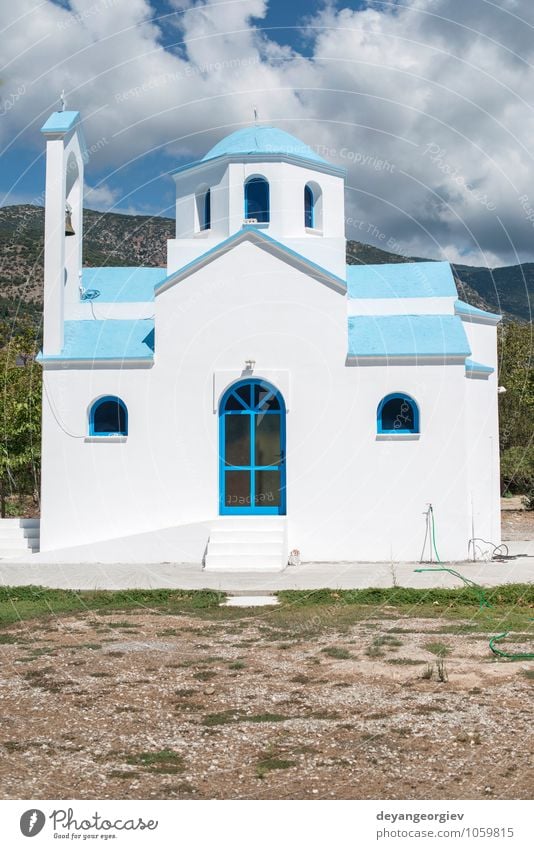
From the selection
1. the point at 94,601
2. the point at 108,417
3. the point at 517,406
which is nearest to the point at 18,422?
the point at 108,417

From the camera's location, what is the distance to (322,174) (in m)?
19.4

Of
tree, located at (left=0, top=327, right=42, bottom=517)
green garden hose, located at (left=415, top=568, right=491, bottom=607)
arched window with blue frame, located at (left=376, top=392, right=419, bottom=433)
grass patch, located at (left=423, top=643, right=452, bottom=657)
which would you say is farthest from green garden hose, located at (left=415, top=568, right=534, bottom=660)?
tree, located at (left=0, top=327, right=42, bottom=517)

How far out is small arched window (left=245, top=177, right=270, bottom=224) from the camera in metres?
18.9

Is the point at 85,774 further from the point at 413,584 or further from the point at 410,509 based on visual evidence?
the point at 410,509

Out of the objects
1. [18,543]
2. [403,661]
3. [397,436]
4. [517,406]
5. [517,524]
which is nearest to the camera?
[403,661]

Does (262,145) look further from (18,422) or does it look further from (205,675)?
(205,675)

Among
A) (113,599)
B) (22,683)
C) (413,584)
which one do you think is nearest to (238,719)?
(22,683)

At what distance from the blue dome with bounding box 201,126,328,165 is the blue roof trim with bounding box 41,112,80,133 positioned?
316cm

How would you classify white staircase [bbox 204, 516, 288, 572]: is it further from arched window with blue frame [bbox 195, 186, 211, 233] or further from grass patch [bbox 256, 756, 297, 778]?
grass patch [bbox 256, 756, 297, 778]

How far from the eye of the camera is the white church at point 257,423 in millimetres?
Answer: 16094

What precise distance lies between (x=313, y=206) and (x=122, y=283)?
5081 mm

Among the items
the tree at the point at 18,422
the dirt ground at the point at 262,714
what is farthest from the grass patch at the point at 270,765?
the tree at the point at 18,422

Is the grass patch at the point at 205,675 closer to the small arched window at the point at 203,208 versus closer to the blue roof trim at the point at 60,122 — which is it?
the blue roof trim at the point at 60,122

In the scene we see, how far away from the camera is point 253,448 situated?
1678 cm
